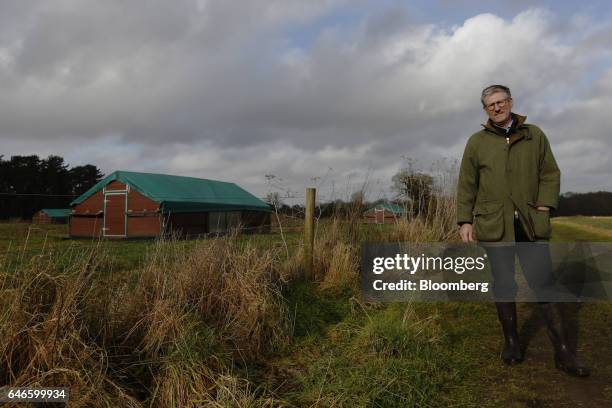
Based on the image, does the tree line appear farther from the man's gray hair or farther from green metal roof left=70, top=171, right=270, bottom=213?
the man's gray hair

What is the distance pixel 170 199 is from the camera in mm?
20219

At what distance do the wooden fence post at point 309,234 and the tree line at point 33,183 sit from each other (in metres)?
48.1

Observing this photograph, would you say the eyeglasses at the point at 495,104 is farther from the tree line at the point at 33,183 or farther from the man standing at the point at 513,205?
the tree line at the point at 33,183

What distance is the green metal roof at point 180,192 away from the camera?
20.3 metres

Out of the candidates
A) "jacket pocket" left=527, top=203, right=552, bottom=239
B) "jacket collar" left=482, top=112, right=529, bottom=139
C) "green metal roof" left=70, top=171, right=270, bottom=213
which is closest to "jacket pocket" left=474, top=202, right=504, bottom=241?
"jacket pocket" left=527, top=203, right=552, bottom=239

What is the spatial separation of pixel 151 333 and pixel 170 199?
17860mm

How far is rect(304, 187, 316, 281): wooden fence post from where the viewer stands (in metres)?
5.74

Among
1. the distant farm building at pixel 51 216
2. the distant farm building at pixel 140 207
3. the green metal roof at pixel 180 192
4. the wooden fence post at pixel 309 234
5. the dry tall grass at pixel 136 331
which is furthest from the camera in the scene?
the distant farm building at pixel 51 216

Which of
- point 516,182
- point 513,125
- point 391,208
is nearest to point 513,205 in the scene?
point 516,182

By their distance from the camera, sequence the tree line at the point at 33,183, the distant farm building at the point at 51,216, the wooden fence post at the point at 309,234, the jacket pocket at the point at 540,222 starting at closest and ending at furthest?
the jacket pocket at the point at 540,222
the wooden fence post at the point at 309,234
the distant farm building at the point at 51,216
the tree line at the point at 33,183

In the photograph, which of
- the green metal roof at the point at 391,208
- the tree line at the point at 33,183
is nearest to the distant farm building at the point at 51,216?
the tree line at the point at 33,183

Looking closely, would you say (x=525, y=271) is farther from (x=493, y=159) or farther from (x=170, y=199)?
(x=170, y=199)

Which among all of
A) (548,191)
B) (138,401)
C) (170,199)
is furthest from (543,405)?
(170,199)

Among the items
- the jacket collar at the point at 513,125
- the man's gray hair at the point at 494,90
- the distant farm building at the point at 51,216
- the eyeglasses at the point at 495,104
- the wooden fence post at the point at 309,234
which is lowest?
the distant farm building at the point at 51,216
